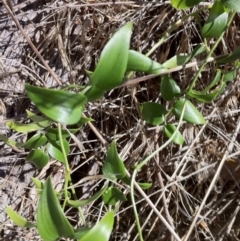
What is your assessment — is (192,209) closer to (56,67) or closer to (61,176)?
(61,176)

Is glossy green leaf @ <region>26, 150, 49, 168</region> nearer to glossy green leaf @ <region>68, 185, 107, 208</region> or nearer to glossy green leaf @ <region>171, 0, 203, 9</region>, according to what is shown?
glossy green leaf @ <region>68, 185, 107, 208</region>

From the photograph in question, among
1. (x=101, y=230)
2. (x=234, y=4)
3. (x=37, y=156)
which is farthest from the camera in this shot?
(x=37, y=156)

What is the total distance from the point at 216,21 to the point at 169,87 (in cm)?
10

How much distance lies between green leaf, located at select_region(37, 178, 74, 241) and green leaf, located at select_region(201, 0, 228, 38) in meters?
0.29

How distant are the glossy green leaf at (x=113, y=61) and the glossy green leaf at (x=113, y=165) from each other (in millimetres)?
87

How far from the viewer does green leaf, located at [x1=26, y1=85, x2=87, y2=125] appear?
18.4 inches

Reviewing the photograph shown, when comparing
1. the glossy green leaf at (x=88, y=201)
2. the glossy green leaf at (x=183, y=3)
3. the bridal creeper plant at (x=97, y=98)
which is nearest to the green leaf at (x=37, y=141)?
the bridal creeper plant at (x=97, y=98)

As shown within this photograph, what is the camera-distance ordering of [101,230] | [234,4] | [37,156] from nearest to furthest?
[101,230] < [234,4] < [37,156]

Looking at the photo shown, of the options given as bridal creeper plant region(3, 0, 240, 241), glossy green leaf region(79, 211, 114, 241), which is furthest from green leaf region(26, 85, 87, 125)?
glossy green leaf region(79, 211, 114, 241)

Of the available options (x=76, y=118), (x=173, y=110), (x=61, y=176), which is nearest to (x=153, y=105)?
(x=173, y=110)

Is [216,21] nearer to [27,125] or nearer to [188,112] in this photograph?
[188,112]

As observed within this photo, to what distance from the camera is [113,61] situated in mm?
473

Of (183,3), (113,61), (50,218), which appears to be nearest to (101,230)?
(50,218)

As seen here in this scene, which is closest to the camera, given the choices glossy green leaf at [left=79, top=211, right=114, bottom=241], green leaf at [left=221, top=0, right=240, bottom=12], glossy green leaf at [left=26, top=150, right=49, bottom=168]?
glossy green leaf at [left=79, top=211, right=114, bottom=241]
